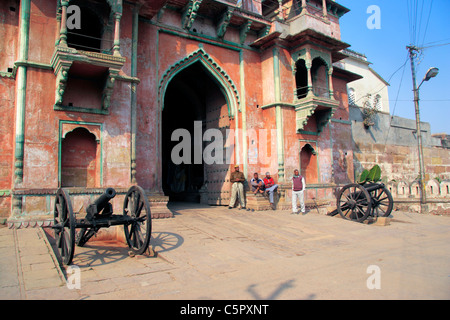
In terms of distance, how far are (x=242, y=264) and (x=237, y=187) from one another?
6.24 metres

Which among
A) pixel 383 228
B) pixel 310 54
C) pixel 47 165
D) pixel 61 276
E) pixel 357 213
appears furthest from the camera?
pixel 310 54

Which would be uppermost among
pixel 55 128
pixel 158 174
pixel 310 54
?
pixel 310 54

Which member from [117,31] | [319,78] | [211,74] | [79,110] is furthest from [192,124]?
[79,110]

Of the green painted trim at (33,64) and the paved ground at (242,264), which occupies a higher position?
the green painted trim at (33,64)

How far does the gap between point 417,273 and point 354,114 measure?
14.4m

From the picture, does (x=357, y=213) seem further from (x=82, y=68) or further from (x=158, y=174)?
(x=82, y=68)

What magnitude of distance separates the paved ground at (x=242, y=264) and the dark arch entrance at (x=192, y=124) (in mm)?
4779

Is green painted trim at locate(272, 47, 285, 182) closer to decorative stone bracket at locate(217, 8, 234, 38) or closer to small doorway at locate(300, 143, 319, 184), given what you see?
small doorway at locate(300, 143, 319, 184)

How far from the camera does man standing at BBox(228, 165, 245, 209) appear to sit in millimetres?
11656

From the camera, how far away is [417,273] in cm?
491

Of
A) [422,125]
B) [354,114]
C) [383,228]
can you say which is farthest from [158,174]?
[422,125]

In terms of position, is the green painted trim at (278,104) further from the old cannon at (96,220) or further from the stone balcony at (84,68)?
the old cannon at (96,220)

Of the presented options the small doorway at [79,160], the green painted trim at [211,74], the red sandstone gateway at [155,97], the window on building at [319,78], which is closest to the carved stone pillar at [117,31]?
the red sandstone gateway at [155,97]

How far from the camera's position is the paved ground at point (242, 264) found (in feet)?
13.5
